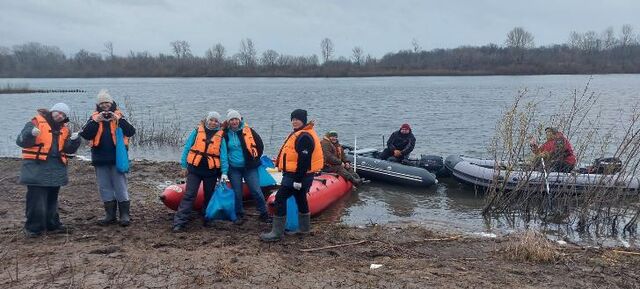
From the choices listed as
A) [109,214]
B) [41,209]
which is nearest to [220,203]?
[109,214]

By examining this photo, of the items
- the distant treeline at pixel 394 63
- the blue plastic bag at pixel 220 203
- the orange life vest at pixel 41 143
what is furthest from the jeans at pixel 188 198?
the distant treeline at pixel 394 63

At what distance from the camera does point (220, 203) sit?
20.7 feet

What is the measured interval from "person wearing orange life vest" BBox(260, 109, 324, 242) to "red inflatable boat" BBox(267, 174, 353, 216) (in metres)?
0.84

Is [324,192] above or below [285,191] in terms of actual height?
below

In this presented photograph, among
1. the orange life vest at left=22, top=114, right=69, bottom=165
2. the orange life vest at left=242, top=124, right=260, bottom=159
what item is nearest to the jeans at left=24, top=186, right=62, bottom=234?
the orange life vest at left=22, top=114, right=69, bottom=165

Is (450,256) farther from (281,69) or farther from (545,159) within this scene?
(281,69)

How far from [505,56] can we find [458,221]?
202ft

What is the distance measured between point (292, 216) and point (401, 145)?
5576mm

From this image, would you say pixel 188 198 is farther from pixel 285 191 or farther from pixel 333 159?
pixel 333 159

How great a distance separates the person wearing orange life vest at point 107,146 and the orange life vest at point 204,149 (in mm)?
691

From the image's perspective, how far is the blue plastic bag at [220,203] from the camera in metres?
6.30

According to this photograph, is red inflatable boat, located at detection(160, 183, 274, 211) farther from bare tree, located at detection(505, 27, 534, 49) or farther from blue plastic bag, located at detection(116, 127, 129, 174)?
bare tree, located at detection(505, 27, 534, 49)

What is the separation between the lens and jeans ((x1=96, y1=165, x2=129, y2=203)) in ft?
19.0

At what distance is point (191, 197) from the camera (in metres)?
6.06
